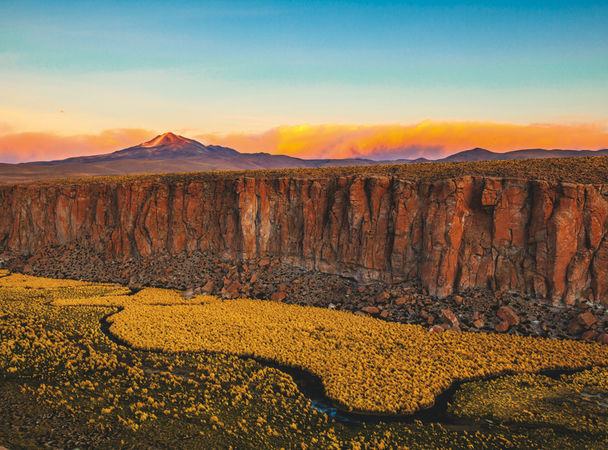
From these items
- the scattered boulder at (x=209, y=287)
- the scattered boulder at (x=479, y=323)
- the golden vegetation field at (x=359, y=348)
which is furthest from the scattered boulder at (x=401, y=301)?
the scattered boulder at (x=209, y=287)

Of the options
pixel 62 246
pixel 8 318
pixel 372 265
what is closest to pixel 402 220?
pixel 372 265

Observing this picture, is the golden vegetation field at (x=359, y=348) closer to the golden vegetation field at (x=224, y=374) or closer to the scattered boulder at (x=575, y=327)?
the golden vegetation field at (x=224, y=374)

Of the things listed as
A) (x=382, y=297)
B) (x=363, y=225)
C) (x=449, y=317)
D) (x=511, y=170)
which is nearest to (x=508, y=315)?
(x=449, y=317)

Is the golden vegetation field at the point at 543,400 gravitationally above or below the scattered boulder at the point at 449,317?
→ below

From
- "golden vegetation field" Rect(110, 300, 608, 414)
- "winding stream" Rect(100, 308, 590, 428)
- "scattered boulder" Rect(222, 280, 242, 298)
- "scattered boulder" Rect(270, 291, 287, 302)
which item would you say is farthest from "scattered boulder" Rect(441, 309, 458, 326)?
"scattered boulder" Rect(222, 280, 242, 298)

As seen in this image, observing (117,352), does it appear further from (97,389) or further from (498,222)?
(498,222)
